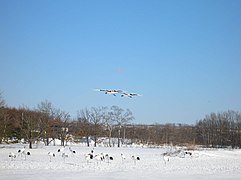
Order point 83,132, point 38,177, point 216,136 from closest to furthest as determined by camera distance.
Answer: point 38,177
point 83,132
point 216,136

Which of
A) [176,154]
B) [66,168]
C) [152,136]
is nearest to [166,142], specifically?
[152,136]

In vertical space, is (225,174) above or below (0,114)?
below

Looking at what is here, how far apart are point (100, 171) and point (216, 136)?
6464cm

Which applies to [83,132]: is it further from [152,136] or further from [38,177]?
[38,177]

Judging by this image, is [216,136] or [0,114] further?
[216,136]

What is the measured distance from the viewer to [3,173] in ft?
67.1

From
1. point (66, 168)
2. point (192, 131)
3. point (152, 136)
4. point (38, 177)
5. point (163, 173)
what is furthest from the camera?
point (192, 131)

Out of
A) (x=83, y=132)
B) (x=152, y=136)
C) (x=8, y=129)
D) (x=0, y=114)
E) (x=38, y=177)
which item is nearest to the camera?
(x=38, y=177)

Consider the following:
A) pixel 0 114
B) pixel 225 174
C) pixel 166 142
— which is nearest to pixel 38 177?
pixel 225 174

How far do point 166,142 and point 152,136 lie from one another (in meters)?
6.64

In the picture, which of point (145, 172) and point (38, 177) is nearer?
point (38, 177)

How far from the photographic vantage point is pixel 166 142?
83.8 meters

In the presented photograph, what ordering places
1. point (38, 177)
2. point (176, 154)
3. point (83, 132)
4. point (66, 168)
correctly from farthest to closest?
point (83, 132), point (176, 154), point (66, 168), point (38, 177)

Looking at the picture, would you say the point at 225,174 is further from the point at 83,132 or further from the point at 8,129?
the point at 83,132
